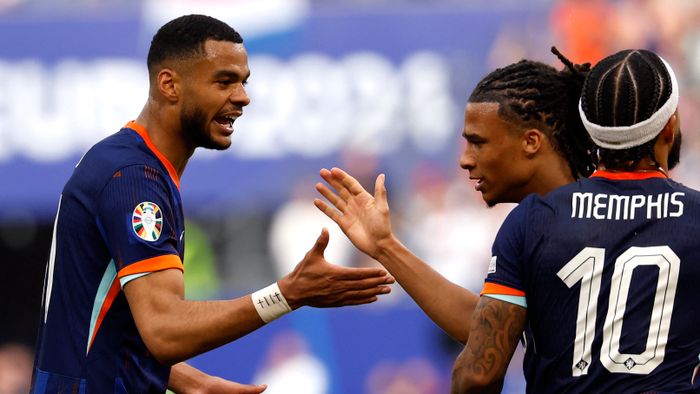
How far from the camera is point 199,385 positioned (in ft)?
18.0

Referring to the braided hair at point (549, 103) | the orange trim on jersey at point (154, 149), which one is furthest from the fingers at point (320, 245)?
the braided hair at point (549, 103)

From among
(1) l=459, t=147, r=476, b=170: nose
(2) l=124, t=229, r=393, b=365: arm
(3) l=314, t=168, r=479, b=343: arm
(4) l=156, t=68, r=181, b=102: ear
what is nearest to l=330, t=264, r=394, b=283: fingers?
(2) l=124, t=229, r=393, b=365: arm

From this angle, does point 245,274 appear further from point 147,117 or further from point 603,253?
point 603,253

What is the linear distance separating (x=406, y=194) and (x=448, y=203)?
481 millimetres

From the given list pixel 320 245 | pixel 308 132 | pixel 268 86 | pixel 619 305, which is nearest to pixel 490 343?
pixel 619 305

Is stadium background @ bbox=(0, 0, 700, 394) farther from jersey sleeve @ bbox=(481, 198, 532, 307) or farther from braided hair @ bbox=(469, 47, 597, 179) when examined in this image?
jersey sleeve @ bbox=(481, 198, 532, 307)

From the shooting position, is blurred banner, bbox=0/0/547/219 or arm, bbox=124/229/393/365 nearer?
arm, bbox=124/229/393/365

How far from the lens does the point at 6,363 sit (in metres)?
14.1

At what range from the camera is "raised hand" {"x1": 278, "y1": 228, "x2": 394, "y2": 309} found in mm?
4652

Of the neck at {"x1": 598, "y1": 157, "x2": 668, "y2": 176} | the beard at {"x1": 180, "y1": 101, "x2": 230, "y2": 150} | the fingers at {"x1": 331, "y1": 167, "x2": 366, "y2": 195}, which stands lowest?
the neck at {"x1": 598, "y1": 157, "x2": 668, "y2": 176}

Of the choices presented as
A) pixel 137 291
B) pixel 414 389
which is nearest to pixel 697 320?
pixel 137 291

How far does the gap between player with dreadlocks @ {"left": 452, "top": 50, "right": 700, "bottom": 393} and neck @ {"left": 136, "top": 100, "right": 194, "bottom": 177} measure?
58.1 inches

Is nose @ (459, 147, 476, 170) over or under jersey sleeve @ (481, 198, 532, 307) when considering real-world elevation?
over

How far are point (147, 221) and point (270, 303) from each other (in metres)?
0.56
